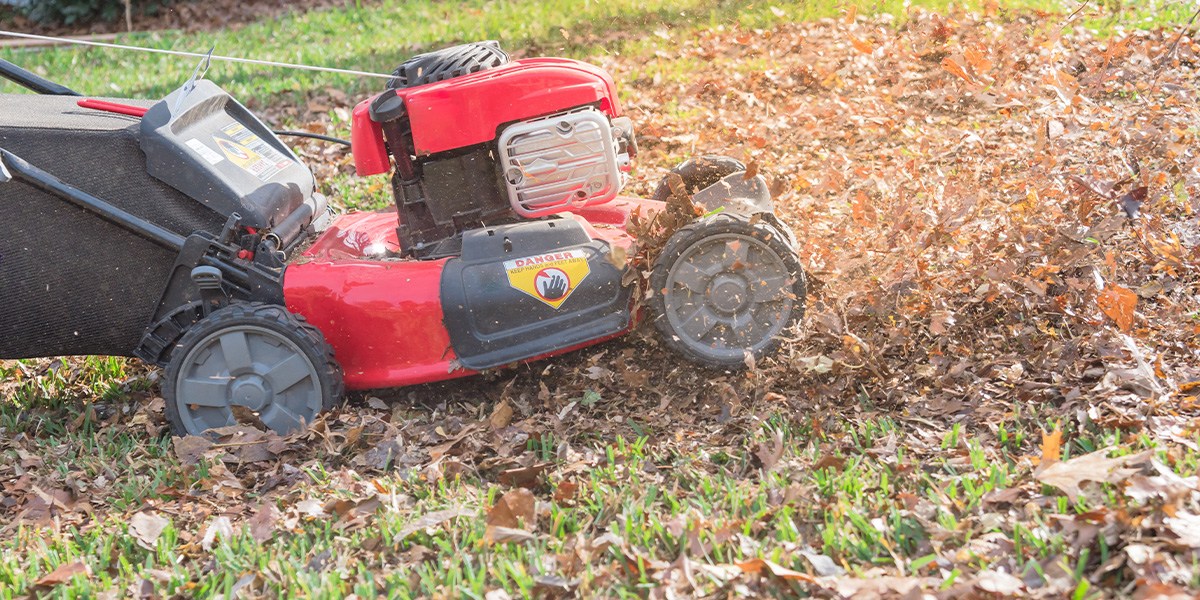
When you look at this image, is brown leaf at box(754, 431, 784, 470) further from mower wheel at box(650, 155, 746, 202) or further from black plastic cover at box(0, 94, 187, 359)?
black plastic cover at box(0, 94, 187, 359)

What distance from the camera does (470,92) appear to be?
11.5ft

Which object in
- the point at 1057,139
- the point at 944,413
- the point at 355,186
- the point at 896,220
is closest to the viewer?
the point at 944,413

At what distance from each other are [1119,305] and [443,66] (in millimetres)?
2089

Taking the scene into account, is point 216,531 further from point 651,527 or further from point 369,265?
point 651,527

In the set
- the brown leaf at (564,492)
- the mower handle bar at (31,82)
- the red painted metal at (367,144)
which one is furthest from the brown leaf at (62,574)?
the mower handle bar at (31,82)

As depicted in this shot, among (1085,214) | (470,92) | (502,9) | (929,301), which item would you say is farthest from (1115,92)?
(502,9)

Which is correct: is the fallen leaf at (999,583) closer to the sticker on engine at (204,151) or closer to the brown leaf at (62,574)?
the brown leaf at (62,574)

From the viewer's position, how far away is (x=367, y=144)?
360 cm

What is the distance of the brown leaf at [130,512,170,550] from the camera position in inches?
112

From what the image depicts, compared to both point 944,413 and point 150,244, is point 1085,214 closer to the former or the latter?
point 944,413

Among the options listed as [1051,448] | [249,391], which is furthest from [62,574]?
[1051,448]

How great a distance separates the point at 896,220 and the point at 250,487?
6.98ft

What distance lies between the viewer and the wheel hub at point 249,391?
3.35 m

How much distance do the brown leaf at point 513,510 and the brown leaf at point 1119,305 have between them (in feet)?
5.57
